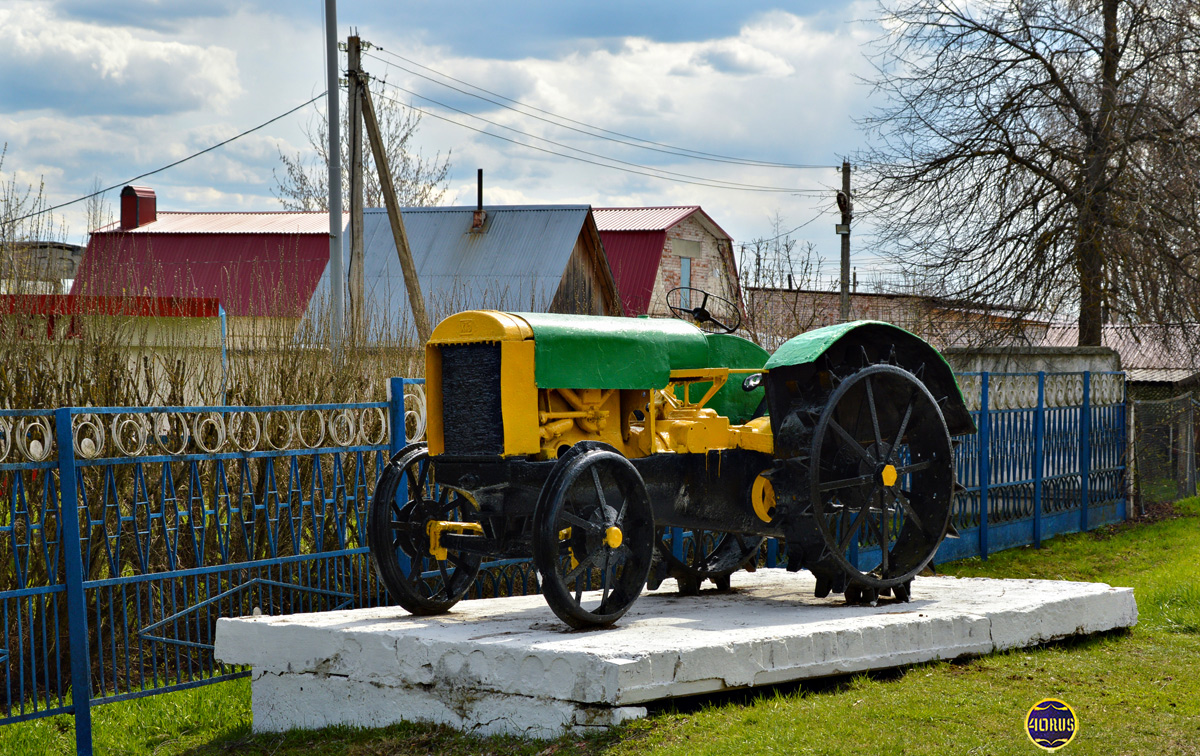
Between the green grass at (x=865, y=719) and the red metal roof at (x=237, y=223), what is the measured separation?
74.5 feet

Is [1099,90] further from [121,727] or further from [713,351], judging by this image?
[121,727]

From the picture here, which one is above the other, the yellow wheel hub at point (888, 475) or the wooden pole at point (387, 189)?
the wooden pole at point (387, 189)

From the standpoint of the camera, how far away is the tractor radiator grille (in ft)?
16.8

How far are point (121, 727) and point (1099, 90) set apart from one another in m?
14.0

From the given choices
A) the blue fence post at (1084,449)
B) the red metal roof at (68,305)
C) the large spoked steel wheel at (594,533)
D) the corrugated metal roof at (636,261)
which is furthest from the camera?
the corrugated metal roof at (636,261)

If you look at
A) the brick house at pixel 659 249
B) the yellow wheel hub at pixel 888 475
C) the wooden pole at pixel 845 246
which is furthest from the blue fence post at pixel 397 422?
the brick house at pixel 659 249

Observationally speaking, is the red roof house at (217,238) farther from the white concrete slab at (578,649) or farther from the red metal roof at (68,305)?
the white concrete slab at (578,649)

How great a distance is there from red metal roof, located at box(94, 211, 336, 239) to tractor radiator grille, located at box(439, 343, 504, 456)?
907 inches

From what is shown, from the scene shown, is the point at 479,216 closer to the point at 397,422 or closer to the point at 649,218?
the point at 649,218

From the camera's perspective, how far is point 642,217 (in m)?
31.4

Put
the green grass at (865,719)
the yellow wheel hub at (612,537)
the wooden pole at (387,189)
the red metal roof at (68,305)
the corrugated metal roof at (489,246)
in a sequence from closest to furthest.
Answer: the green grass at (865,719) → the yellow wheel hub at (612,537) → the red metal roof at (68,305) → the wooden pole at (387,189) → the corrugated metal roof at (489,246)

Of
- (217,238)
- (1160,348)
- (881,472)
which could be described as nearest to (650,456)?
(881,472)

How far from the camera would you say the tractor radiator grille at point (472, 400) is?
512 centimetres

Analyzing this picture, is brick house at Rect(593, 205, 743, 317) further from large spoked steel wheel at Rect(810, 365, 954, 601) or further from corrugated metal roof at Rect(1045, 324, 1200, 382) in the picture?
large spoked steel wheel at Rect(810, 365, 954, 601)
